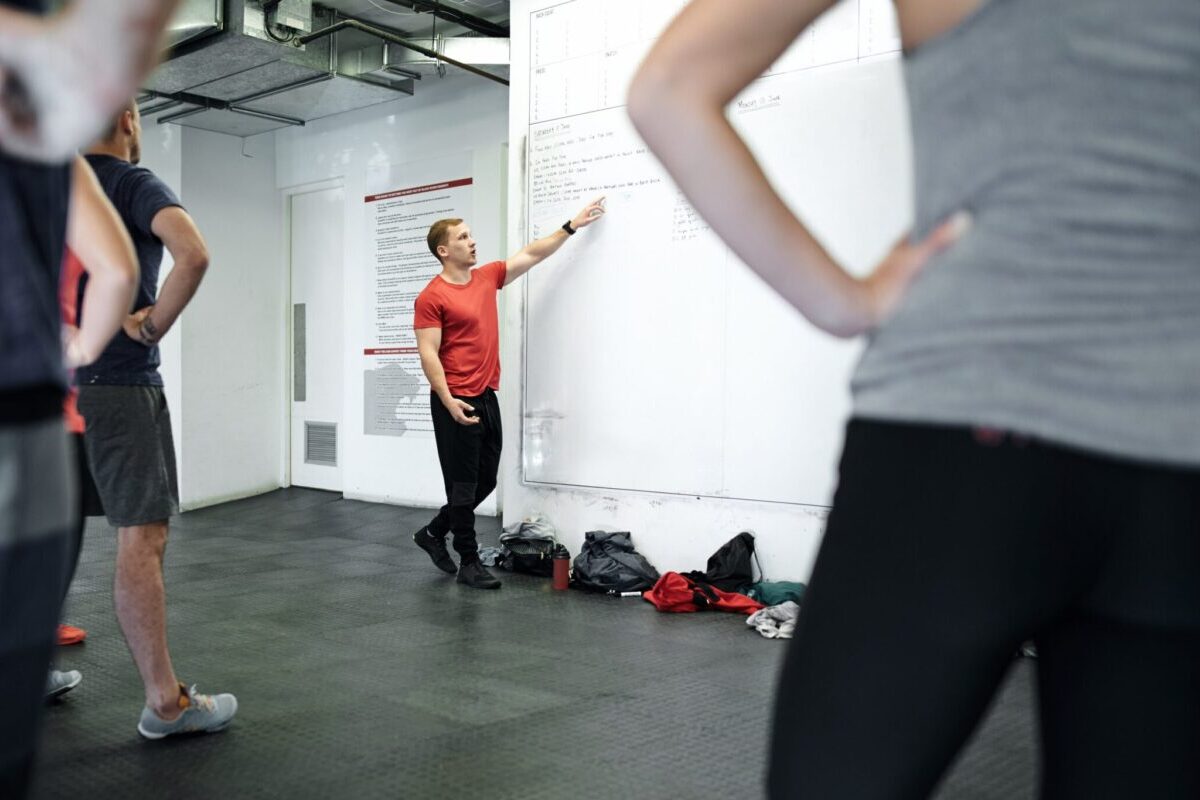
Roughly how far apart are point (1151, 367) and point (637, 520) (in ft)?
13.0

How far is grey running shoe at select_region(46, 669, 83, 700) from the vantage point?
2645mm

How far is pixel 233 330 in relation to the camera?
24.6 ft

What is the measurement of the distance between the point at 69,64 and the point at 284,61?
5626mm

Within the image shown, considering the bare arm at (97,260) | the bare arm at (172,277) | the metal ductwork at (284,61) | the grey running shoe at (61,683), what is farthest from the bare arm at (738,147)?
the metal ductwork at (284,61)

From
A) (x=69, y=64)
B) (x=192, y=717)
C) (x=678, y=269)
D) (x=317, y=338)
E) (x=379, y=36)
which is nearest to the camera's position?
(x=69, y=64)

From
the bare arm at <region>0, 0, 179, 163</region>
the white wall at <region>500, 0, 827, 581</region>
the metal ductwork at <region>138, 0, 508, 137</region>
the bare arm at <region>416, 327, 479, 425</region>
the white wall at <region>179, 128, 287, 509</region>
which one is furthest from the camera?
the white wall at <region>179, 128, 287, 509</region>

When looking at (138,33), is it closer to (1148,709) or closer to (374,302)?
(1148,709)

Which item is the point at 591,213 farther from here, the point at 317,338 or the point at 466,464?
the point at 317,338

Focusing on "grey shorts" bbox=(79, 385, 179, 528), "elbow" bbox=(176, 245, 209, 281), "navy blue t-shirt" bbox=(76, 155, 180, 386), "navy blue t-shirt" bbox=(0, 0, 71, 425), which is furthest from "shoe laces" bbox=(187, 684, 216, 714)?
"navy blue t-shirt" bbox=(0, 0, 71, 425)

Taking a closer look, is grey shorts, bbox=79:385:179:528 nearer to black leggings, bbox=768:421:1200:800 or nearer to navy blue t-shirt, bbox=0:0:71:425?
navy blue t-shirt, bbox=0:0:71:425

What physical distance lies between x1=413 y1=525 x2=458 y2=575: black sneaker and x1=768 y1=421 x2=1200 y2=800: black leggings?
13.4 ft

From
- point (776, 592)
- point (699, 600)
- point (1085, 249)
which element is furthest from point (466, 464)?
point (1085, 249)

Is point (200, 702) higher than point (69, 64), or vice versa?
point (69, 64)

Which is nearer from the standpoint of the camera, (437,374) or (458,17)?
(437,374)
